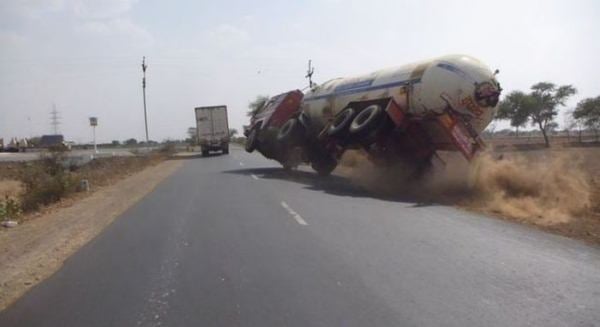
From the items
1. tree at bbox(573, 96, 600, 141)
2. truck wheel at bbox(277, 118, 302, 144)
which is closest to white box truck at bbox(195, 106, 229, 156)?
truck wheel at bbox(277, 118, 302, 144)

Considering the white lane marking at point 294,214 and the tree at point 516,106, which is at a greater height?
the tree at point 516,106

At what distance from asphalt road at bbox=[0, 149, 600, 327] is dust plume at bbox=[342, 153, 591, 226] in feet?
6.21

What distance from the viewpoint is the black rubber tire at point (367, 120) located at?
55.6 feet

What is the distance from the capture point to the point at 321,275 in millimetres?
6488

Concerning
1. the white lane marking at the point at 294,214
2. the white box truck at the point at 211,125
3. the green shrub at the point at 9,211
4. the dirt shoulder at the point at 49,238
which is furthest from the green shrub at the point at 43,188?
the white box truck at the point at 211,125

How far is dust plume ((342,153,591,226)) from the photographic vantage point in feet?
39.8

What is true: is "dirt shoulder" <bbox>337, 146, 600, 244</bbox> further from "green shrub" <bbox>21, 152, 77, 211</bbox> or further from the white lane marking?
"green shrub" <bbox>21, 152, 77, 211</bbox>

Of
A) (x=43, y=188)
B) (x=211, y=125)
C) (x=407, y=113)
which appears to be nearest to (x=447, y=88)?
(x=407, y=113)

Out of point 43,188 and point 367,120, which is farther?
point 43,188

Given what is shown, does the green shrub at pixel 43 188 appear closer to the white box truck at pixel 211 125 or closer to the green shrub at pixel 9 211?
the green shrub at pixel 9 211

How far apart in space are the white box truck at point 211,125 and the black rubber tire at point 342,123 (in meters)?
28.7

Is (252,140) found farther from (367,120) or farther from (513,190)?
(513,190)

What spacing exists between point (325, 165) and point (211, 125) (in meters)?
26.1

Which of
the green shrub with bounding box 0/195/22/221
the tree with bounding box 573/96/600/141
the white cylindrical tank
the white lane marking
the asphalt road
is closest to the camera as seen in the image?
the asphalt road
